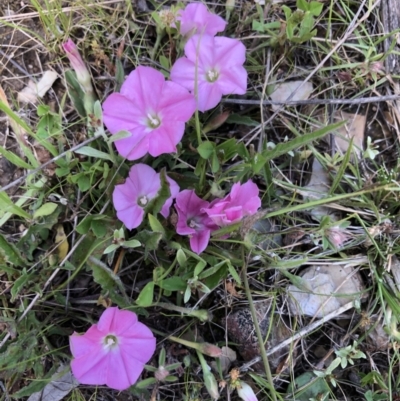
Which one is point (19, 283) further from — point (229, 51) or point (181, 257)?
point (229, 51)

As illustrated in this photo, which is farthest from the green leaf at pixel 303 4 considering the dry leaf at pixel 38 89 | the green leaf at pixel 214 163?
the dry leaf at pixel 38 89

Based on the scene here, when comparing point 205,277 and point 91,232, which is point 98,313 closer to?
point 91,232

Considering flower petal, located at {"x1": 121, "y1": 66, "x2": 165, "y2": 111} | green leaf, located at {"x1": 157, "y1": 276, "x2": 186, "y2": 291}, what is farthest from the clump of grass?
flower petal, located at {"x1": 121, "y1": 66, "x2": 165, "y2": 111}

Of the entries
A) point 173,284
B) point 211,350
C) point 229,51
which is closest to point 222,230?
point 173,284

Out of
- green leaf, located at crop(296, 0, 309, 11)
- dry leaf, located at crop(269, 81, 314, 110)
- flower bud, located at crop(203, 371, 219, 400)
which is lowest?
flower bud, located at crop(203, 371, 219, 400)

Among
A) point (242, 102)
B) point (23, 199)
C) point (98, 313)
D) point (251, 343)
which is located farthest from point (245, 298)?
point (23, 199)

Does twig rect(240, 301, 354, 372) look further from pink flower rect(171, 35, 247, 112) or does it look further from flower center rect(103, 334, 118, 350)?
pink flower rect(171, 35, 247, 112)
